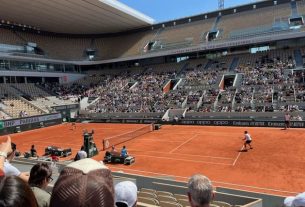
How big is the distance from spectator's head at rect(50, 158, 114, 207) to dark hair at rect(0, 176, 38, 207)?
0.51 feet

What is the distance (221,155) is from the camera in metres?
23.1

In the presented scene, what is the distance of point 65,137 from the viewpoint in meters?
37.1

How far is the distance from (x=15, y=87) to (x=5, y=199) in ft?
193

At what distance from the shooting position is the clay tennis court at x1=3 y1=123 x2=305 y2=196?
1706cm

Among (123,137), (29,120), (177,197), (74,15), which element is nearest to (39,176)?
(177,197)

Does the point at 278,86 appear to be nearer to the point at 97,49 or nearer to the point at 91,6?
the point at 91,6

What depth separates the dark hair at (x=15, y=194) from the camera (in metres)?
1.83

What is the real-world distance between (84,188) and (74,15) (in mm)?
60242

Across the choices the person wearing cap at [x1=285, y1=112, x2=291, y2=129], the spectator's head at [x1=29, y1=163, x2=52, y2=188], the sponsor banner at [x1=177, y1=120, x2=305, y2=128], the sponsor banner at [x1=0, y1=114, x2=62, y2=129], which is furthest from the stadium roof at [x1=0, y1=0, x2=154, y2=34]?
the spectator's head at [x1=29, y1=163, x2=52, y2=188]

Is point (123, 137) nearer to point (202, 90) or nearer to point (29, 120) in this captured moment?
point (29, 120)

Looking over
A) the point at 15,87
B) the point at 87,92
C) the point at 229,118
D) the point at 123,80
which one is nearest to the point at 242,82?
the point at 229,118

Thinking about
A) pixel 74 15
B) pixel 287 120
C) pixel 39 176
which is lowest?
pixel 287 120

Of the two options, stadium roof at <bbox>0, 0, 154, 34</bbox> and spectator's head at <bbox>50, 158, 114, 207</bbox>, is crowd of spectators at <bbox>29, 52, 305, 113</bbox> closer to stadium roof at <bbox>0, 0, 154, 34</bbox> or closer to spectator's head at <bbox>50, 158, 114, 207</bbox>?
stadium roof at <bbox>0, 0, 154, 34</bbox>

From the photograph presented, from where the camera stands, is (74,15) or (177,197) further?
(74,15)
